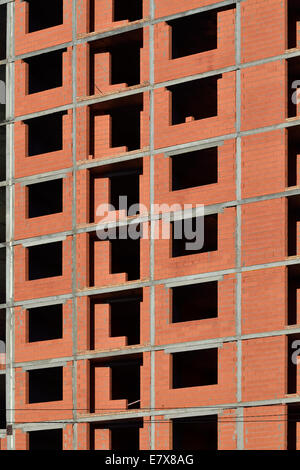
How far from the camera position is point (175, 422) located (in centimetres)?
6900

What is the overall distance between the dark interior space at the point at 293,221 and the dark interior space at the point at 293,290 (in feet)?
2.75

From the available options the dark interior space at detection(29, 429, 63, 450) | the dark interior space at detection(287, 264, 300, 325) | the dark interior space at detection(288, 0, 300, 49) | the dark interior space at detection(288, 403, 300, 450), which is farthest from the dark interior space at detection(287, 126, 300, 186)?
the dark interior space at detection(29, 429, 63, 450)

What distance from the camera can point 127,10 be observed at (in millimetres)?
76250

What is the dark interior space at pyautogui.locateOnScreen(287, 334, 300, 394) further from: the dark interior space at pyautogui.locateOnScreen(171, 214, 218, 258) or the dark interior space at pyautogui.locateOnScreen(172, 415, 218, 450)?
the dark interior space at pyautogui.locateOnScreen(171, 214, 218, 258)

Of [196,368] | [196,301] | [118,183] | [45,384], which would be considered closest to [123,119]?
[118,183]

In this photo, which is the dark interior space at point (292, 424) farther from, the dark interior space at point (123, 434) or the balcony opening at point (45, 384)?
the balcony opening at point (45, 384)

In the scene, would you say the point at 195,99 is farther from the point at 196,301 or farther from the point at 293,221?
the point at 196,301

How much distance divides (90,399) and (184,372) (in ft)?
14.2

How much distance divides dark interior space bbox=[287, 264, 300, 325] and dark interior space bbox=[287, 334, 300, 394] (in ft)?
3.25

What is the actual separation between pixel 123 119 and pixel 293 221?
10434 millimetres

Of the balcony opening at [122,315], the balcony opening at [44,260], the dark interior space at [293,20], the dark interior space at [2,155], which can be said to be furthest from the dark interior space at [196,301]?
the dark interior space at [2,155]

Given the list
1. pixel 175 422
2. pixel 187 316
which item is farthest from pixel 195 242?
pixel 175 422

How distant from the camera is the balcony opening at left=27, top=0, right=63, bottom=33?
77.8 metres
